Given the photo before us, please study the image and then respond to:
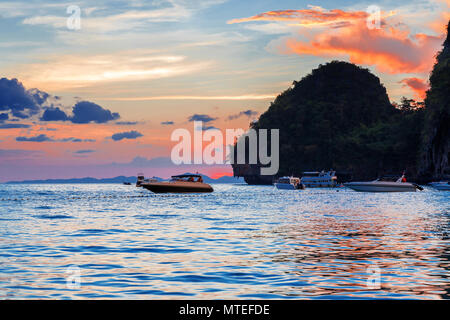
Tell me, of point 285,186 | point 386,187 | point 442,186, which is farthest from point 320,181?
point 386,187

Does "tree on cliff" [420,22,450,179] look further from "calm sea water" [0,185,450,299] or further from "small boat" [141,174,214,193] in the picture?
"calm sea water" [0,185,450,299]

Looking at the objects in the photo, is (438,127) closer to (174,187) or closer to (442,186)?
(442,186)

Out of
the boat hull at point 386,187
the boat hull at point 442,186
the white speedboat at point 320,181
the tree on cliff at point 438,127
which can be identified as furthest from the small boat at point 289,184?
the boat hull at point 442,186

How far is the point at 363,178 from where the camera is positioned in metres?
191

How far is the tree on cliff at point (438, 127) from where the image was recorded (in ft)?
374

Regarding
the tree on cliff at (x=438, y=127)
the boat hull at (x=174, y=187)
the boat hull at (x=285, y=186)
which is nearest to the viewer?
the boat hull at (x=174, y=187)

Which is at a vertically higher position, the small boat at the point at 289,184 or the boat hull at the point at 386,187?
the boat hull at the point at 386,187

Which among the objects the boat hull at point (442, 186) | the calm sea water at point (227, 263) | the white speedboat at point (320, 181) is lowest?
the white speedboat at point (320, 181)

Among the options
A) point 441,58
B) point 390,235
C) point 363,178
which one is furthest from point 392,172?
point 390,235

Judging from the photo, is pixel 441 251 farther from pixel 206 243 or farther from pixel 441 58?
pixel 441 58

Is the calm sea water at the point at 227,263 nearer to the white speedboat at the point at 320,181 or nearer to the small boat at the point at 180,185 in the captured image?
the small boat at the point at 180,185

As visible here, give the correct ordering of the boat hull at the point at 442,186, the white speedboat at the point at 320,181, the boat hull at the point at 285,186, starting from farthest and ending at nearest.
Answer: the white speedboat at the point at 320,181 → the boat hull at the point at 285,186 → the boat hull at the point at 442,186

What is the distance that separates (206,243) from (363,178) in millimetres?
173136

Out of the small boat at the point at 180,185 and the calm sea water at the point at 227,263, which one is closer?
the calm sea water at the point at 227,263
